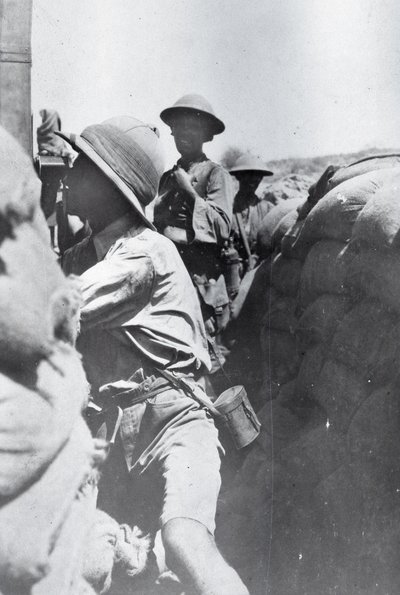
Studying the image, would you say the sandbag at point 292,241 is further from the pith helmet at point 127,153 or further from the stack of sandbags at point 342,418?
the pith helmet at point 127,153

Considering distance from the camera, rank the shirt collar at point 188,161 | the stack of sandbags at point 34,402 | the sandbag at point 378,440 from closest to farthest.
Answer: the stack of sandbags at point 34,402
the sandbag at point 378,440
the shirt collar at point 188,161

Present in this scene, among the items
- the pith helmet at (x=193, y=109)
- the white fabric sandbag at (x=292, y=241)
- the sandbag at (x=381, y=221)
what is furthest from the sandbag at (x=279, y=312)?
the sandbag at (x=381, y=221)

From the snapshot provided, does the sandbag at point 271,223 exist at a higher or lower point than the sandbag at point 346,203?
lower

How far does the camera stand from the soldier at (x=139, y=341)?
7.13 feet

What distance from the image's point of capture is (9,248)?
5.19ft

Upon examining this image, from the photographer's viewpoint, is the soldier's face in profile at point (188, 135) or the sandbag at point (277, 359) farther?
the soldier's face in profile at point (188, 135)

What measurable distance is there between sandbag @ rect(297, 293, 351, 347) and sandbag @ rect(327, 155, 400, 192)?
0.48m

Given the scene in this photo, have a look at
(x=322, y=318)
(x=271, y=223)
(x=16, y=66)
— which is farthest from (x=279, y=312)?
(x=16, y=66)

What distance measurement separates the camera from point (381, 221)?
2533 mm

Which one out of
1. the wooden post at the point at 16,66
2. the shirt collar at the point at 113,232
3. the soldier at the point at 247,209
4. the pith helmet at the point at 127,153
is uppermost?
the wooden post at the point at 16,66

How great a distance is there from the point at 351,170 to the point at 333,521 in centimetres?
135

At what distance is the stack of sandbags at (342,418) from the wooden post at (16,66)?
1.21 metres

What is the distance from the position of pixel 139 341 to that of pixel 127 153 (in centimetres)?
55

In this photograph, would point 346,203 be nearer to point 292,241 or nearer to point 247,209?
point 292,241
